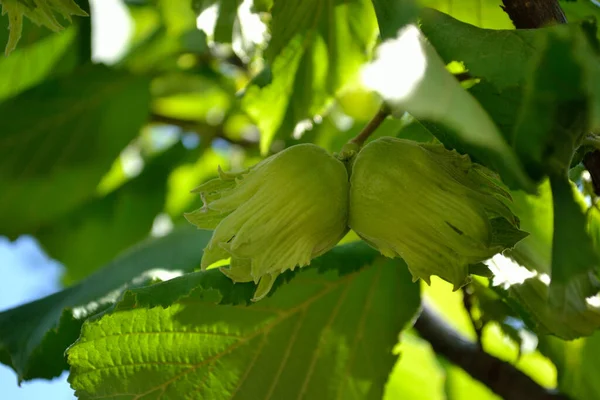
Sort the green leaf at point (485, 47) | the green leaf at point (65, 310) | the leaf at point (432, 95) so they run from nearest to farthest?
1. the leaf at point (432, 95)
2. the green leaf at point (485, 47)
3. the green leaf at point (65, 310)

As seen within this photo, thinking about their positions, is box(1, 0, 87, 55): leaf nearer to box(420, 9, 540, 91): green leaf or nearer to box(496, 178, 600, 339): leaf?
box(420, 9, 540, 91): green leaf

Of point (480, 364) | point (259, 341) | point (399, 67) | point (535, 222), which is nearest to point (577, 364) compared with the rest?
point (480, 364)

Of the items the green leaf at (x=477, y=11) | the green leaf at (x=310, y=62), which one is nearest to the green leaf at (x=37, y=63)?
the green leaf at (x=310, y=62)

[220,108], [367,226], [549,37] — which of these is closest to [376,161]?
[367,226]

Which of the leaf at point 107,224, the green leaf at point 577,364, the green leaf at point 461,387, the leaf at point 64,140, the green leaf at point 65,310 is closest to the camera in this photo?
the green leaf at point 65,310

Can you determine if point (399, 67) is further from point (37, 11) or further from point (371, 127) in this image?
point (37, 11)

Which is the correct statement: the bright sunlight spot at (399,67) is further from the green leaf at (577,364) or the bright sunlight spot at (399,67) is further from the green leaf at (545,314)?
the green leaf at (577,364)

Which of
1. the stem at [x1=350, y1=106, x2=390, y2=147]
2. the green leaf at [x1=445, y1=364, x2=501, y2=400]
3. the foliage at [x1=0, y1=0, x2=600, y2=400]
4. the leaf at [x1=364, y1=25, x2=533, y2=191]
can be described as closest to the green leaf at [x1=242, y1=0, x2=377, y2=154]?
the foliage at [x1=0, y1=0, x2=600, y2=400]
